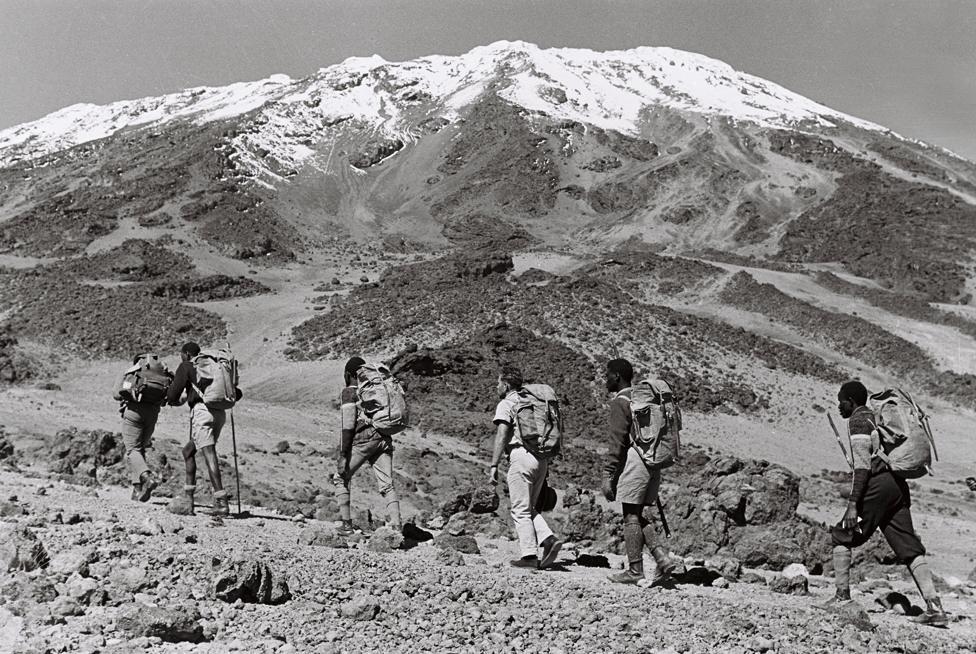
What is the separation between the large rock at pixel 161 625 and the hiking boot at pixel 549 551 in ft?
8.12

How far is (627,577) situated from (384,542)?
1700 millimetres

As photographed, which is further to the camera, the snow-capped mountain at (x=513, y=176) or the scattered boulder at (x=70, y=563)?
the snow-capped mountain at (x=513, y=176)

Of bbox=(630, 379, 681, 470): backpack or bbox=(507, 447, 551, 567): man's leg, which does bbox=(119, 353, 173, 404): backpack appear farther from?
bbox=(630, 379, 681, 470): backpack

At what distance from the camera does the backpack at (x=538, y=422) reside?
209 inches

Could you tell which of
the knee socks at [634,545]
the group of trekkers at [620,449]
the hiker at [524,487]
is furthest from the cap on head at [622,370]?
the knee socks at [634,545]

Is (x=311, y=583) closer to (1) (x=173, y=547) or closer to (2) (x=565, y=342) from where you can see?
(1) (x=173, y=547)

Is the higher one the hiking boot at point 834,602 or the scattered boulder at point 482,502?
the hiking boot at point 834,602

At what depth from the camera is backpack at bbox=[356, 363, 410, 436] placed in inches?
240

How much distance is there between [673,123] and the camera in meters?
74.5

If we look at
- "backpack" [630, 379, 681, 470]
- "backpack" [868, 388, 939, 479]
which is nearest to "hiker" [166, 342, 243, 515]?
"backpack" [630, 379, 681, 470]

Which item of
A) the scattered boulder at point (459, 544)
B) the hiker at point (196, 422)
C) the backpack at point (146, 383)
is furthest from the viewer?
the backpack at point (146, 383)

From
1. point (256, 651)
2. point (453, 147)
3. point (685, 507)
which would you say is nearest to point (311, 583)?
point (256, 651)

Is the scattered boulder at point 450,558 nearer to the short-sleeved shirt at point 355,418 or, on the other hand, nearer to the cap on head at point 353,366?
the short-sleeved shirt at point 355,418

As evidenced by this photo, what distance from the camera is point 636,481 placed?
4965 mm
